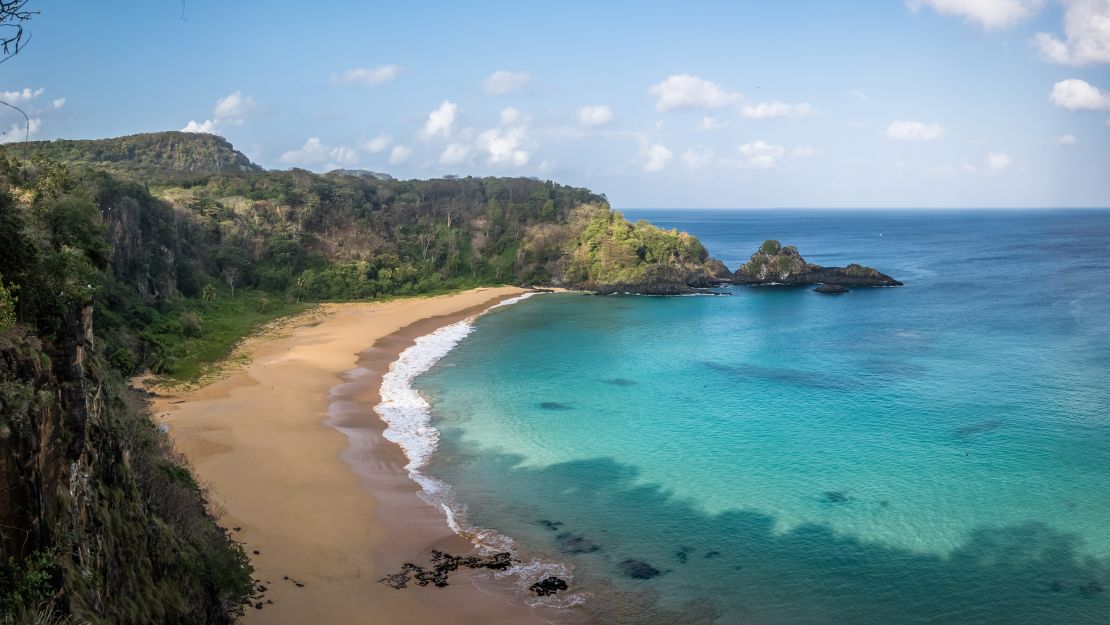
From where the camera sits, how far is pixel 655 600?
53.6ft

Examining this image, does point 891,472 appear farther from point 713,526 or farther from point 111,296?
point 111,296

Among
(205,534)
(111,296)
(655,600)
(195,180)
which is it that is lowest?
(655,600)

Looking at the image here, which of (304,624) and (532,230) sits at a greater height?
(532,230)

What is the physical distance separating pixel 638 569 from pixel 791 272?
64696mm

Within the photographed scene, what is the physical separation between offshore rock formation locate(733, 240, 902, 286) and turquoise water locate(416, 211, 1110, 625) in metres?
24.7

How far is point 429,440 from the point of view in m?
27.0

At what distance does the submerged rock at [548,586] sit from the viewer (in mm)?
16578

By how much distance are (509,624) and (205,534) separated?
670cm

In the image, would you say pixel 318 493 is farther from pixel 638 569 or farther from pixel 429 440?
pixel 638 569

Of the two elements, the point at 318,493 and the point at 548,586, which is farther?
the point at 318,493

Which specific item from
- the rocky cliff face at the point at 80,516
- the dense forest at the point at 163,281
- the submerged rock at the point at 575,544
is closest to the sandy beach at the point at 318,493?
the dense forest at the point at 163,281

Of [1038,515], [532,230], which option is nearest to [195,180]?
[532,230]

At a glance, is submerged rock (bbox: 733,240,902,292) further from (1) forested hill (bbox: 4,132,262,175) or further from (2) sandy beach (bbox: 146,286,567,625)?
(1) forested hill (bbox: 4,132,262,175)

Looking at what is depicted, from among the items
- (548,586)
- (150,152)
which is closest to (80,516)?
(548,586)
